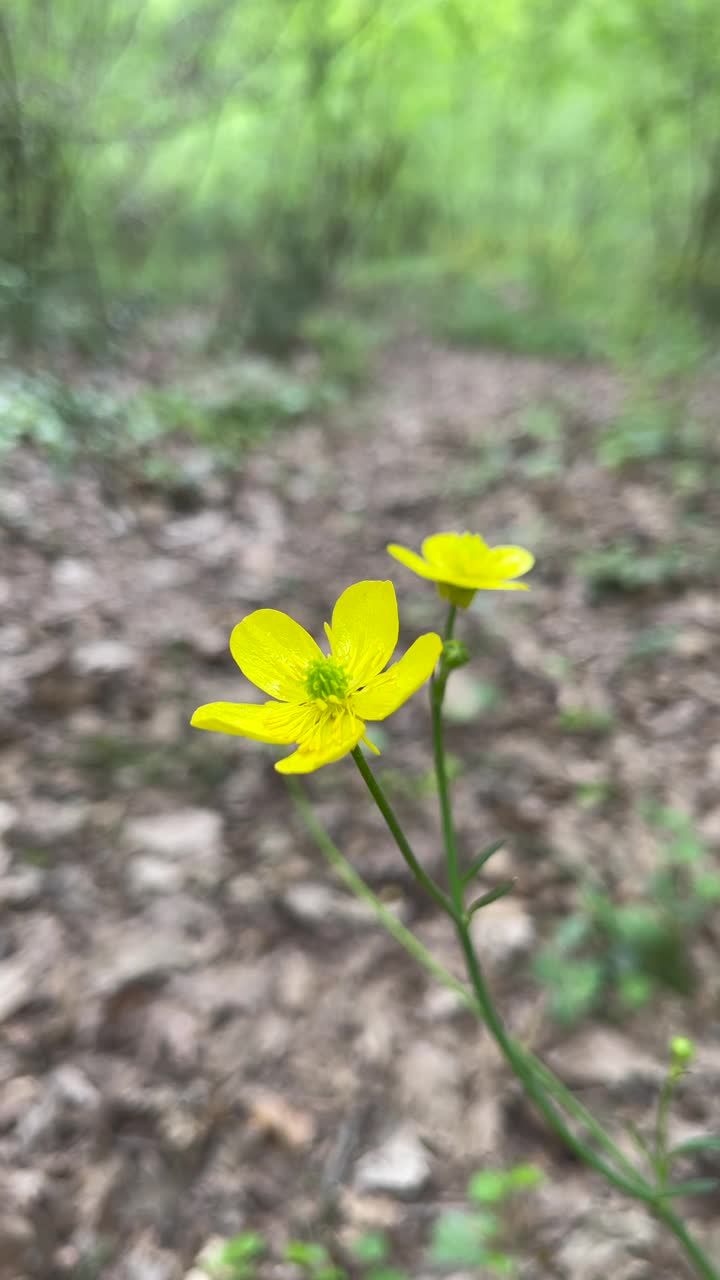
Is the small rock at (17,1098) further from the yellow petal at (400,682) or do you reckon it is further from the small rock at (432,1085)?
the yellow petal at (400,682)

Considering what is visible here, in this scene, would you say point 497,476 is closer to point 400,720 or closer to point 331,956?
point 400,720

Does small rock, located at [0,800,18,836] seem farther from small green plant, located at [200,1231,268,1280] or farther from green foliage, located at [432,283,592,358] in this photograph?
green foliage, located at [432,283,592,358]

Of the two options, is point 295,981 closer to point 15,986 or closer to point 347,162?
point 15,986

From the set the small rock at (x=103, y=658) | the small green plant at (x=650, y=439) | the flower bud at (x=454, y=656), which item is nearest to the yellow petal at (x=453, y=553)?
the flower bud at (x=454, y=656)

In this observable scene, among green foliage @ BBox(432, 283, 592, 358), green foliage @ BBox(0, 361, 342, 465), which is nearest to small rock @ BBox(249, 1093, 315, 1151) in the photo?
green foliage @ BBox(0, 361, 342, 465)

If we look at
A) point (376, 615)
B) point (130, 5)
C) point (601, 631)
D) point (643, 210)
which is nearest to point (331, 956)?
point (376, 615)
